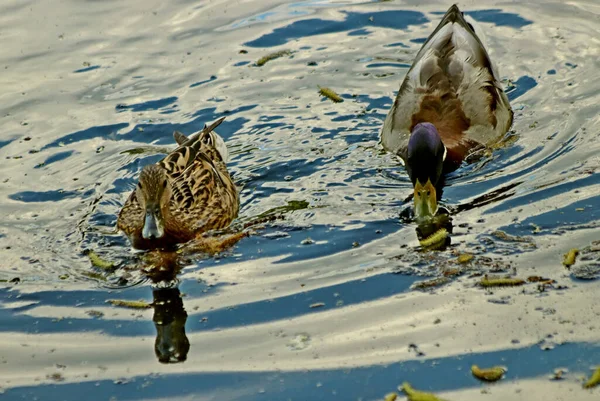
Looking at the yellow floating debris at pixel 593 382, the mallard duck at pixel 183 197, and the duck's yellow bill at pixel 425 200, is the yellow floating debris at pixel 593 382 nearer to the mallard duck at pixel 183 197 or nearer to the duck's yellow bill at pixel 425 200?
the duck's yellow bill at pixel 425 200

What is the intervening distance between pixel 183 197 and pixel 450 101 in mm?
3700

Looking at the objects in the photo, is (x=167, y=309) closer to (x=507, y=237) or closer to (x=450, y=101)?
(x=507, y=237)

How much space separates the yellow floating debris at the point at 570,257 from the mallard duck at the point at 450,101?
2.57 m

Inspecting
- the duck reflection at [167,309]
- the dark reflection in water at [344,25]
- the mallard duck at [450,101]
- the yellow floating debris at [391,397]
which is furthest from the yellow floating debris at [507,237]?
the dark reflection in water at [344,25]

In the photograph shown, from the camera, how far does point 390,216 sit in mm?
9641

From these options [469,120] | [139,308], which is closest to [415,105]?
[469,120]

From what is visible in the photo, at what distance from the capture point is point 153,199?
927 cm

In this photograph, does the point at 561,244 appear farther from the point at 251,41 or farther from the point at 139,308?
the point at 251,41

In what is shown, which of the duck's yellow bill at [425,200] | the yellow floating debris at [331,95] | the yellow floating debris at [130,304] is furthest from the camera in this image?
the yellow floating debris at [331,95]

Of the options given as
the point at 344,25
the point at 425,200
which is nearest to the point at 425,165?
the point at 425,200

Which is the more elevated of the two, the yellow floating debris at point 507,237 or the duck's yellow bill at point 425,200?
the yellow floating debris at point 507,237

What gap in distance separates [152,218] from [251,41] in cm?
527

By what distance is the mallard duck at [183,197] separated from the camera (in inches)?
368

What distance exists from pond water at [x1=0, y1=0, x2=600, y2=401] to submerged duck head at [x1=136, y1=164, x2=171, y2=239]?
36 centimetres
